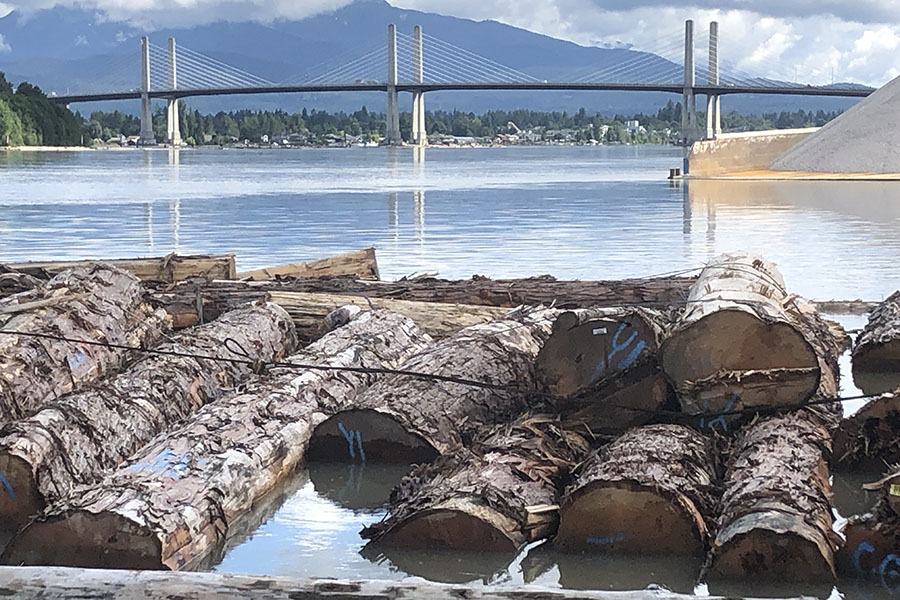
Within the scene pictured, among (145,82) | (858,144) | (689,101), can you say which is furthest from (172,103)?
(858,144)

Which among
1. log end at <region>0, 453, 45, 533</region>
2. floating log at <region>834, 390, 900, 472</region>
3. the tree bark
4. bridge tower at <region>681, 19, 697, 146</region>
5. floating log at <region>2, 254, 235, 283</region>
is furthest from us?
bridge tower at <region>681, 19, 697, 146</region>

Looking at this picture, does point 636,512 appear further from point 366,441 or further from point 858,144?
point 858,144

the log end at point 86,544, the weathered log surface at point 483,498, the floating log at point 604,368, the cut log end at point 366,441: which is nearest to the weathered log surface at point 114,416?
the log end at point 86,544

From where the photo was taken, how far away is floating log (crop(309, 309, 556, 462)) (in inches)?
270

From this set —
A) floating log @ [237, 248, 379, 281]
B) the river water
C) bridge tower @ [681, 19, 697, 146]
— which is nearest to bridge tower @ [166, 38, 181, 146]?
bridge tower @ [681, 19, 697, 146]

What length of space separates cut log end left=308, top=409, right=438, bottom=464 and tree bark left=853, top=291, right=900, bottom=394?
369cm

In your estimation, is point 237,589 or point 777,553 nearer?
point 237,589

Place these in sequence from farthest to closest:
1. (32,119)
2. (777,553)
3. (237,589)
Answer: (32,119)
(777,553)
(237,589)

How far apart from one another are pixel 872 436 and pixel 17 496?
13.1 ft

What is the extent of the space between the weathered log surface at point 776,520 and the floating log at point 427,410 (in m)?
1.50

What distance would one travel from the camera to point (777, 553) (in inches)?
200

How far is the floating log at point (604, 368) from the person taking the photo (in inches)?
269

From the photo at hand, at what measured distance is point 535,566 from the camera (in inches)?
214

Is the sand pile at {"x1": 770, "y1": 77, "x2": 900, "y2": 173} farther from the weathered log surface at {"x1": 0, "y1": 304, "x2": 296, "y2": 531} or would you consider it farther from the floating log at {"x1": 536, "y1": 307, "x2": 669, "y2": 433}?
the floating log at {"x1": 536, "y1": 307, "x2": 669, "y2": 433}
